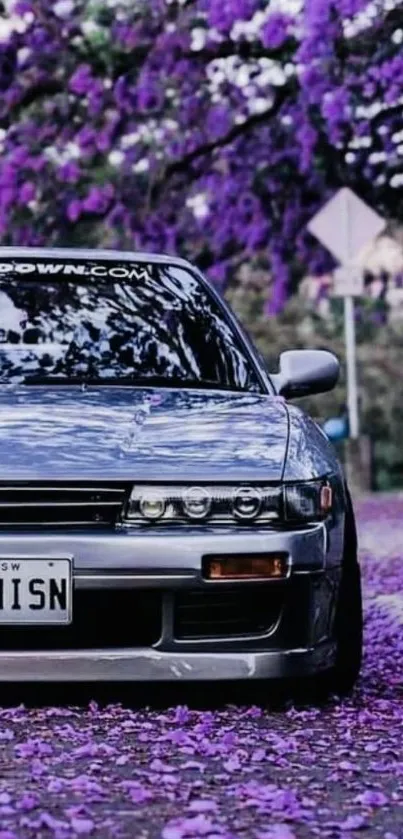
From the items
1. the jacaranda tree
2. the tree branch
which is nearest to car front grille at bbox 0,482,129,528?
the jacaranda tree

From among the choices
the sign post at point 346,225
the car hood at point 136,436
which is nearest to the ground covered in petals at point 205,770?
the car hood at point 136,436

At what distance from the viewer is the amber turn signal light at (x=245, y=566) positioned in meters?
5.26

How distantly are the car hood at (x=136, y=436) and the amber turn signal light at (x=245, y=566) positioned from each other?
21 centimetres

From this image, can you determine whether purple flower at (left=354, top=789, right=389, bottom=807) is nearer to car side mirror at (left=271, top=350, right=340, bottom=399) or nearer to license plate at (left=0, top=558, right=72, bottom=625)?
license plate at (left=0, top=558, right=72, bottom=625)

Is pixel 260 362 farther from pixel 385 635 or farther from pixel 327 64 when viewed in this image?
pixel 327 64

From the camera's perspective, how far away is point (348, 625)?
227 inches

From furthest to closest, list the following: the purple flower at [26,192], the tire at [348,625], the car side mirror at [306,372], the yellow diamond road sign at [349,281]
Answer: the purple flower at [26,192], the yellow diamond road sign at [349,281], the car side mirror at [306,372], the tire at [348,625]

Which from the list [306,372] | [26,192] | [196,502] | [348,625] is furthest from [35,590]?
[26,192]

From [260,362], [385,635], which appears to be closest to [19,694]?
[260,362]

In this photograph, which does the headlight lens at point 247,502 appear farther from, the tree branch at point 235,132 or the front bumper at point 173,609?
the tree branch at point 235,132

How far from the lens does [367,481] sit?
70.8 ft

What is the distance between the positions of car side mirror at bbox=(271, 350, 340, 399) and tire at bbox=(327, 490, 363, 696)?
911 millimetres

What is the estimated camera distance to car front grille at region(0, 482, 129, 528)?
17.2ft

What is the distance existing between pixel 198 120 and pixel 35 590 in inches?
541
